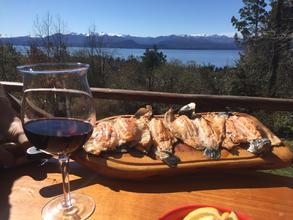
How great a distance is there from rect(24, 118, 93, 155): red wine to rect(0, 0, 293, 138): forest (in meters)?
6.71

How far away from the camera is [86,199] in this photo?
93cm

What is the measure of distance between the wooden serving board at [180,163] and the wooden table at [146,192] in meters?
0.04

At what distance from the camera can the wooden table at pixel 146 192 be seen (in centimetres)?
88

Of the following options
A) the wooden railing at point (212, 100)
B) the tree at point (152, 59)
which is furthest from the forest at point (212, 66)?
the wooden railing at point (212, 100)

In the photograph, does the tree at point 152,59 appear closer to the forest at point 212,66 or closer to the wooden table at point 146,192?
the forest at point 212,66

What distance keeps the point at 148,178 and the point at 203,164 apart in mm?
179

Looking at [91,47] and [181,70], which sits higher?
[91,47]

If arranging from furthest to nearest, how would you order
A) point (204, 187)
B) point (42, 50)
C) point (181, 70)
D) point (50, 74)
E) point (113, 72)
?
point (181, 70), point (113, 72), point (42, 50), point (204, 187), point (50, 74)

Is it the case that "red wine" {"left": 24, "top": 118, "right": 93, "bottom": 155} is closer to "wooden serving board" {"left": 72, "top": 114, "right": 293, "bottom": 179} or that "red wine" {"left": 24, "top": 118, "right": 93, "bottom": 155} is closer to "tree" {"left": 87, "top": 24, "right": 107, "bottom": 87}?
"wooden serving board" {"left": 72, "top": 114, "right": 293, "bottom": 179}

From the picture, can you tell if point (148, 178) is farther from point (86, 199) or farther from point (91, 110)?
point (91, 110)

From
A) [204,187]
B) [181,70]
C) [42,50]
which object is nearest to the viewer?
[204,187]

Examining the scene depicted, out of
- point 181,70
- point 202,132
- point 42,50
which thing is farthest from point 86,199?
point 181,70

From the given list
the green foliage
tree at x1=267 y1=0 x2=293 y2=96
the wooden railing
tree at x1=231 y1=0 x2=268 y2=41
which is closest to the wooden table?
the wooden railing

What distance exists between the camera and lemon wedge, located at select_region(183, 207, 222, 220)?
Answer: 2.16ft
